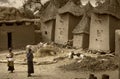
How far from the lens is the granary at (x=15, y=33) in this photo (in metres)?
31.2

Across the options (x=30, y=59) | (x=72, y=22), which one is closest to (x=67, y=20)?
(x=72, y=22)

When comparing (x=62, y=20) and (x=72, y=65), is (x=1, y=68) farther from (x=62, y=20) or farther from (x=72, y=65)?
(x=62, y=20)

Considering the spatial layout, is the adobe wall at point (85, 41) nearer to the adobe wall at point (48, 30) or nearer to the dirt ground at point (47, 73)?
the adobe wall at point (48, 30)

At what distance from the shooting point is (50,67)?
71.3ft

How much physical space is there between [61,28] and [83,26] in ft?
10.2

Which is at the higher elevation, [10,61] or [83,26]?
[83,26]

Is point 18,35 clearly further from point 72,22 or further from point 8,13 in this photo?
point 8,13

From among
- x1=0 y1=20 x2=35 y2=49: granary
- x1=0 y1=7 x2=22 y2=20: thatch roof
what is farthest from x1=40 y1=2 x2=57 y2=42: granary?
x1=0 y1=7 x2=22 y2=20: thatch roof

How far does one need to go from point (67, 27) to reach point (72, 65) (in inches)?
424

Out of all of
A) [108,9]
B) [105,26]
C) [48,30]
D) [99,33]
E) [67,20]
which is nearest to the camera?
[108,9]

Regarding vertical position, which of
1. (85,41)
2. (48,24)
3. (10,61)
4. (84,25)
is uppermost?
(48,24)

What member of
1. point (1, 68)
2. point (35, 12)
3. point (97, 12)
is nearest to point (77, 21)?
point (97, 12)

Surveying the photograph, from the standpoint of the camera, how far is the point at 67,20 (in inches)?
1257

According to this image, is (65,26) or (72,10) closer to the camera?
(72,10)
